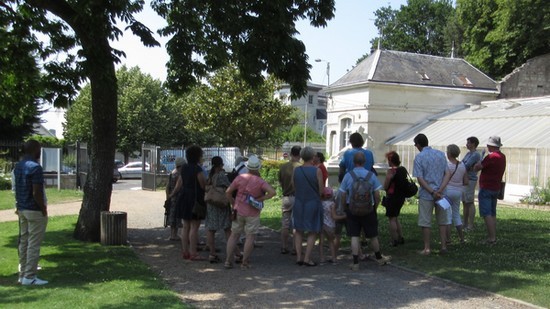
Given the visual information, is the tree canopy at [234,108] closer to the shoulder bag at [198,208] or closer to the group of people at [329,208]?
the shoulder bag at [198,208]

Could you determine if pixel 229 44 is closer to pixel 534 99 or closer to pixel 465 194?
pixel 465 194

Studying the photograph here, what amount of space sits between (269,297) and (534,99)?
26491 millimetres

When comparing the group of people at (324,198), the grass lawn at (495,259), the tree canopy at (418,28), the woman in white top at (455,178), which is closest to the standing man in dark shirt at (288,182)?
the group of people at (324,198)

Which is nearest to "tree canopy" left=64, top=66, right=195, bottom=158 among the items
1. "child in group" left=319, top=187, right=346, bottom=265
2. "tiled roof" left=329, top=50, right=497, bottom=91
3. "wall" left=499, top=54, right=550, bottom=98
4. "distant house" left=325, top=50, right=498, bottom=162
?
"distant house" left=325, top=50, right=498, bottom=162

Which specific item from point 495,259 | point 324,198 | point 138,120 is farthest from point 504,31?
point 324,198

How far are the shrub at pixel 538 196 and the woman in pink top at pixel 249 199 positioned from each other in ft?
47.7

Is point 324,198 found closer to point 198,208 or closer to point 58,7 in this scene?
point 198,208

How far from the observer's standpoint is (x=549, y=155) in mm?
20781

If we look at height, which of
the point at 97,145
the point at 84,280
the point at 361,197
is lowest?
the point at 84,280

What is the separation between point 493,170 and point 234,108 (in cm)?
2546

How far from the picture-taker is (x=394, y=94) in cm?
3275

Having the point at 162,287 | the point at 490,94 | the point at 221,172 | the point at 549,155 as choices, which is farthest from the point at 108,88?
the point at 490,94

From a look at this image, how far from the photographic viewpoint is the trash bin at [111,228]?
1053 cm

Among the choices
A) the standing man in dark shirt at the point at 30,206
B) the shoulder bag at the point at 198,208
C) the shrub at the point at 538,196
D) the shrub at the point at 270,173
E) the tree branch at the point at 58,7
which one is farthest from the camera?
the shrub at the point at 270,173
